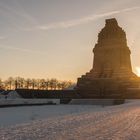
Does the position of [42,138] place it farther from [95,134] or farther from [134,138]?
[134,138]

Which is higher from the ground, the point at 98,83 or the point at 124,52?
the point at 124,52

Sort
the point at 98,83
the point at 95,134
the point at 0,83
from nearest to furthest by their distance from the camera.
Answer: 1. the point at 95,134
2. the point at 98,83
3. the point at 0,83

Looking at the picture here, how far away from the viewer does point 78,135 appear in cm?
1255

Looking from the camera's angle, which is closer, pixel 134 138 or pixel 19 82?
pixel 134 138

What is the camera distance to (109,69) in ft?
257

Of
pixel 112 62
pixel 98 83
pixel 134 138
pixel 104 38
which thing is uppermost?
pixel 104 38

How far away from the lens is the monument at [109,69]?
69.2m

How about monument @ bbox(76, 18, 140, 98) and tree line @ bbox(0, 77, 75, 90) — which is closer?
monument @ bbox(76, 18, 140, 98)

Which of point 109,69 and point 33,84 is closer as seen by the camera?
point 109,69

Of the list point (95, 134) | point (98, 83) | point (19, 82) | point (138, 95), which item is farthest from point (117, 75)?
point (19, 82)

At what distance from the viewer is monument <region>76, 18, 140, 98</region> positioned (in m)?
69.2

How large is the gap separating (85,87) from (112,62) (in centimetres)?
1145

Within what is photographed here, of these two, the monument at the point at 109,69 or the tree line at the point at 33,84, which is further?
the tree line at the point at 33,84

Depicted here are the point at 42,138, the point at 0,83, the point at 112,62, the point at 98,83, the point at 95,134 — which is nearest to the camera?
the point at 42,138
